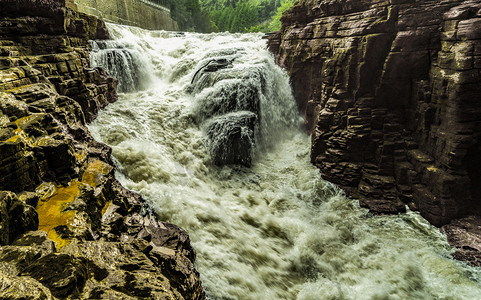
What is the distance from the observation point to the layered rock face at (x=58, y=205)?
2.40 meters

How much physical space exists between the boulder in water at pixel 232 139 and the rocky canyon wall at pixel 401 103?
108 inches

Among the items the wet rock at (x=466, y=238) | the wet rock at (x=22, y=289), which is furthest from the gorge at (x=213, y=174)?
the wet rock at (x=466, y=238)

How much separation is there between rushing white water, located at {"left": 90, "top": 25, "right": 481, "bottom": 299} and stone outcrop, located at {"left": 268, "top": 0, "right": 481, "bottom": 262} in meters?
0.84

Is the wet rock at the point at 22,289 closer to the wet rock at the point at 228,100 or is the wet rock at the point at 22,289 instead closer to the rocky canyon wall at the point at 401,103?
the rocky canyon wall at the point at 401,103

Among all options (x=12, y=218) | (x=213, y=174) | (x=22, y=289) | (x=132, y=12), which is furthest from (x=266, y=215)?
(x=132, y=12)

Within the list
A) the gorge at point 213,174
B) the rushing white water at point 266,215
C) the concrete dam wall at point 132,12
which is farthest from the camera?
the concrete dam wall at point 132,12

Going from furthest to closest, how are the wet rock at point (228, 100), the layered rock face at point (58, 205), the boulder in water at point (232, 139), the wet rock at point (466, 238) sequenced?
1. the wet rock at point (228, 100)
2. the boulder in water at point (232, 139)
3. the wet rock at point (466, 238)
4. the layered rock face at point (58, 205)

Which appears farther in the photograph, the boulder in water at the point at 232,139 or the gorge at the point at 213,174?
the boulder in water at the point at 232,139

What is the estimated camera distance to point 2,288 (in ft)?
5.92

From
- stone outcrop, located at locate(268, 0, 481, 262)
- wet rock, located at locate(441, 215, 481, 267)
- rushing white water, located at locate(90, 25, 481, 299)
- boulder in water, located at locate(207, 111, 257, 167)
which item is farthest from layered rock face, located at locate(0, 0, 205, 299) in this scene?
stone outcrop, located at locate(268, 0, 481, 262)

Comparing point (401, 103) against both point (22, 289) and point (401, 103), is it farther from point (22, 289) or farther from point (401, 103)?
point (22, 289)

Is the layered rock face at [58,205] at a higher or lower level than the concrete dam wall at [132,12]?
lower

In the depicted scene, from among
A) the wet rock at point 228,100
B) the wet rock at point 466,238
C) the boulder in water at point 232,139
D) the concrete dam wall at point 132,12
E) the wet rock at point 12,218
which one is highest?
the concrete dam wall at point 132,12

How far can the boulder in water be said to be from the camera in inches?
372
